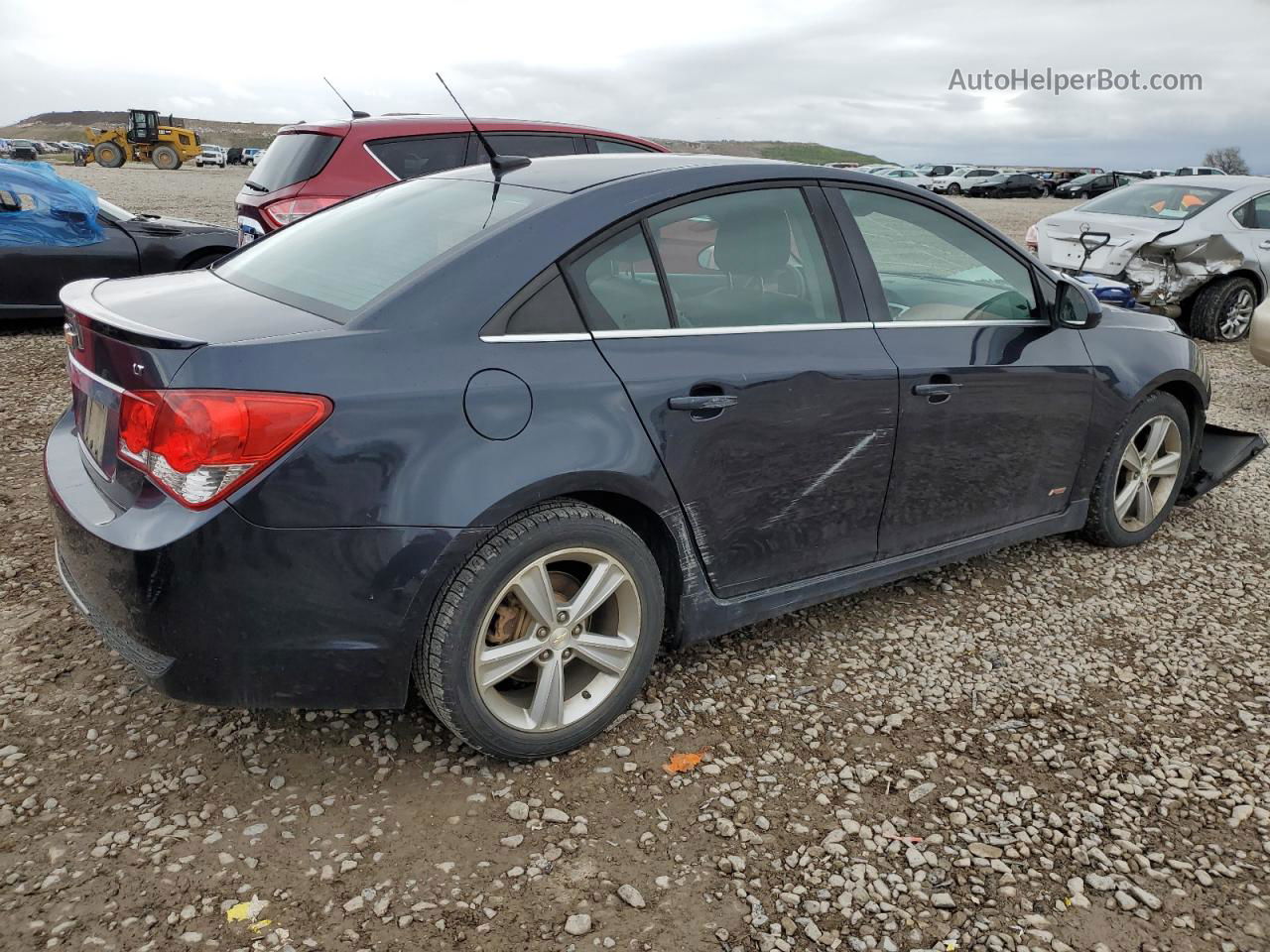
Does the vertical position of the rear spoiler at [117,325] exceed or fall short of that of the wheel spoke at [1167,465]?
it exceeds it

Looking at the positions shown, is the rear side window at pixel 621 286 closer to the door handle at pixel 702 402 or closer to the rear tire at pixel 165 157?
the door handle at pixel 702 402

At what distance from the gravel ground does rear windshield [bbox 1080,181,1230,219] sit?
284 inches

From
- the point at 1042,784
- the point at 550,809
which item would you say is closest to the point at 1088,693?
the point at 1042,784

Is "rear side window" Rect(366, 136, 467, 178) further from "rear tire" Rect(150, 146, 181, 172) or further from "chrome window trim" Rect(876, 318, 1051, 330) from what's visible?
"rear tire" Rect(150, 146, 181, 172)

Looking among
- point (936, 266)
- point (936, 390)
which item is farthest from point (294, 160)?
point (936, 390)

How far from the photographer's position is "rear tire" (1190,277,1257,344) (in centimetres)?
920

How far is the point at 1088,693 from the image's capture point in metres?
3.23

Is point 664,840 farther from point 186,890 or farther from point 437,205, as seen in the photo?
point 437,205

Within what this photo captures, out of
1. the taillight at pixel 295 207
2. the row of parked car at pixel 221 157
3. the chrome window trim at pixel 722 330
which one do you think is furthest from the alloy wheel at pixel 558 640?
the row of parked car at pixel 221 157

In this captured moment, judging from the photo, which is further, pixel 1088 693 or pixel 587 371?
pixel 1088 693

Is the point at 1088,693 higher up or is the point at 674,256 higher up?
the point at 674,256

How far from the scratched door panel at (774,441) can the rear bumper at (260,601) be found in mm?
700

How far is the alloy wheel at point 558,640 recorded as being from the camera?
8.40 feet

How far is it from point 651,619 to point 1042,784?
3.82 feet
